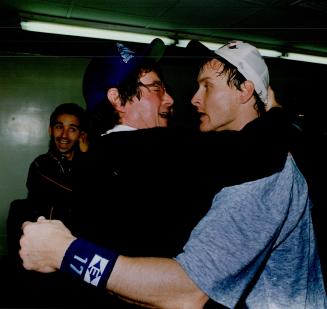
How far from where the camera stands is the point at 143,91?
1.79 meters

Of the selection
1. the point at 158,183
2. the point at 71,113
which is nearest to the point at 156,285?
the point at 158,183

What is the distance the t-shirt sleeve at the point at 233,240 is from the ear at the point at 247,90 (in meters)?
0.60

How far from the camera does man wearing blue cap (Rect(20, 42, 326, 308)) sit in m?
0.89

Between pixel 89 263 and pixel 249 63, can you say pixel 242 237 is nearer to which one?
pixel 89 263

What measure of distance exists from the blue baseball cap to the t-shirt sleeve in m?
1.05

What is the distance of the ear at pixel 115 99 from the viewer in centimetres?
174

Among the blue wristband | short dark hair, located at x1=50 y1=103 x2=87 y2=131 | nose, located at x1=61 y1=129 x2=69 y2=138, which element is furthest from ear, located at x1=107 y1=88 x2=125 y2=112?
short dark hair, located at x1=50 y1=103 x2=87 y2=131

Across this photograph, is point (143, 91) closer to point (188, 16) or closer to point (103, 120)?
point (103, 120)

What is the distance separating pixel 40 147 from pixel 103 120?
3.75 metres

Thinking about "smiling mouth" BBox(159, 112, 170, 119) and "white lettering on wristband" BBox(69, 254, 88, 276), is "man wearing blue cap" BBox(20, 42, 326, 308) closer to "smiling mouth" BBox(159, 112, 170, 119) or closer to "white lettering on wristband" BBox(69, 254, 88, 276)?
"white lettering on wristband" BBox(69, 254, 88, 276)

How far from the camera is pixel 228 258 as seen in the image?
0.88 m

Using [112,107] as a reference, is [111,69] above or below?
above

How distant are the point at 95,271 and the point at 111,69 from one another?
45.2 inches

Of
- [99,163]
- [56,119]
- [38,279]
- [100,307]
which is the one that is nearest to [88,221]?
[99,163]
